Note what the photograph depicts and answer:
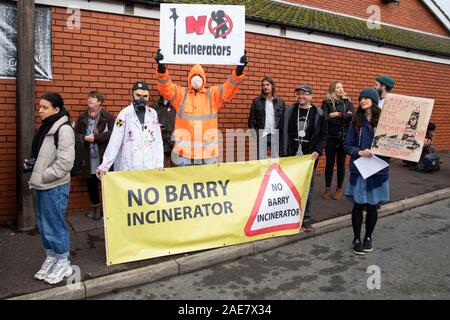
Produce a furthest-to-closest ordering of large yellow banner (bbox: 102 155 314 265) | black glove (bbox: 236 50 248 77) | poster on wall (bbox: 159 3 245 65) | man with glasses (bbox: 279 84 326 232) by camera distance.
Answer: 1. man with glasses (bbox: 279 84 326 232)
2. black glove (bbox: 236 50 248 77)
3. poster on wall (bbox: 159 3 245 65)
4. large yellow banner (bbox: 102 155 314 265)

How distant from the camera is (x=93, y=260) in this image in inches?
165

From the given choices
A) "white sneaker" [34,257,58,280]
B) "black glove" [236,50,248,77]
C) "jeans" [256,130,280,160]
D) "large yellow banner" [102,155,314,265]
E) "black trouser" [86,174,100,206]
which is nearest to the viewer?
"white sneaker" [34,257,58,280]

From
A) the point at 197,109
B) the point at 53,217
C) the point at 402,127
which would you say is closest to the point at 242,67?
the point at 197,109

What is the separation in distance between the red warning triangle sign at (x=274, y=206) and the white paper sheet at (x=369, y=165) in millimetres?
904

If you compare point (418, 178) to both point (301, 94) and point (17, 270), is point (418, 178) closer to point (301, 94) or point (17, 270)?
point (301, 94)

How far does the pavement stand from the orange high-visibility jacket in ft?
4.14

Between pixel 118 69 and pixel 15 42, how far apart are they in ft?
4.47

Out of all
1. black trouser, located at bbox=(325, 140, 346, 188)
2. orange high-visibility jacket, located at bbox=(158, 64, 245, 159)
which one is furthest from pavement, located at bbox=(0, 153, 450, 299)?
orange high-visibility jacket, located at bbox=(158, 64, 245, 159)

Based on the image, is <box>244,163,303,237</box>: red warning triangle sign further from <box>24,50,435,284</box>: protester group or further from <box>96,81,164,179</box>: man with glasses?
<box>96,81,164,179</box>: man with glasses

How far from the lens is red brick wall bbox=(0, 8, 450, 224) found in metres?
5.25

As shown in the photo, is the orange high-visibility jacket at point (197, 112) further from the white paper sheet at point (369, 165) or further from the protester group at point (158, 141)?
the white paper sheet at point (369, 165)

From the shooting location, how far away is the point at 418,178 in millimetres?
8641

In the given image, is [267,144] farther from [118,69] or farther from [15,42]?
[15,42]
